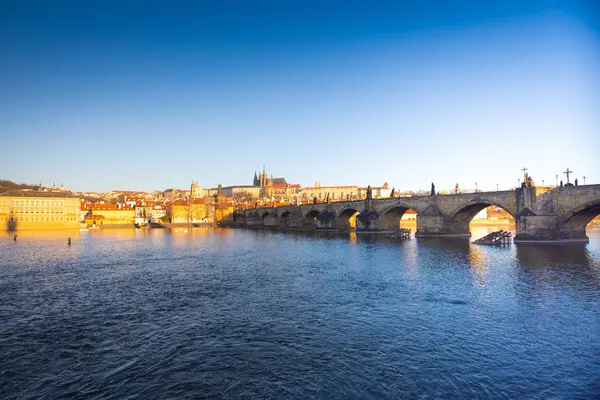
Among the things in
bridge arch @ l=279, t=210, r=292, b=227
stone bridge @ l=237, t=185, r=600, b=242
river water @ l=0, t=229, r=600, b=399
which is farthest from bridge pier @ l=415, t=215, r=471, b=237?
bridge arch @ l=279, t=210, r=292, b=227

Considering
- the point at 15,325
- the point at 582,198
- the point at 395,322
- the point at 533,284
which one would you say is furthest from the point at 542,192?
the point at 15,325

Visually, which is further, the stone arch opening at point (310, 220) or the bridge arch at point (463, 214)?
the stone arch opening at point (310, 220)

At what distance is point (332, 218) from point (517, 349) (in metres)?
74.2

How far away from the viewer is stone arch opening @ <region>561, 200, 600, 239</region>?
4191cm

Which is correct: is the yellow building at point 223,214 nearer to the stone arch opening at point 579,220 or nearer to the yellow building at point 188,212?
the yellow building at point 188,212

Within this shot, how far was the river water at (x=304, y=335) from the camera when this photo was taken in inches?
417

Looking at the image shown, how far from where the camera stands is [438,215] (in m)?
59.2

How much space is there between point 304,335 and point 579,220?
46.0 metres

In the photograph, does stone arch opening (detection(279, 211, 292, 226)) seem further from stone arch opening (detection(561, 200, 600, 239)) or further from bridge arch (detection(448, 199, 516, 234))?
stone arch opening (detection(561, 200, 600, 239))

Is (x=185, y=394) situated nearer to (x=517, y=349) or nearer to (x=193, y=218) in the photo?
(x=517, y=349)

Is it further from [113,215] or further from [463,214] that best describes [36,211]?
[463,214]

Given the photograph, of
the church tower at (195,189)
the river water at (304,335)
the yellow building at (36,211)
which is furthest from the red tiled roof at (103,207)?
the river water at (304,335)

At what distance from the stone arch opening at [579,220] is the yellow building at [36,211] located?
116 m

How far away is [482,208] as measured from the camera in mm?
57531
